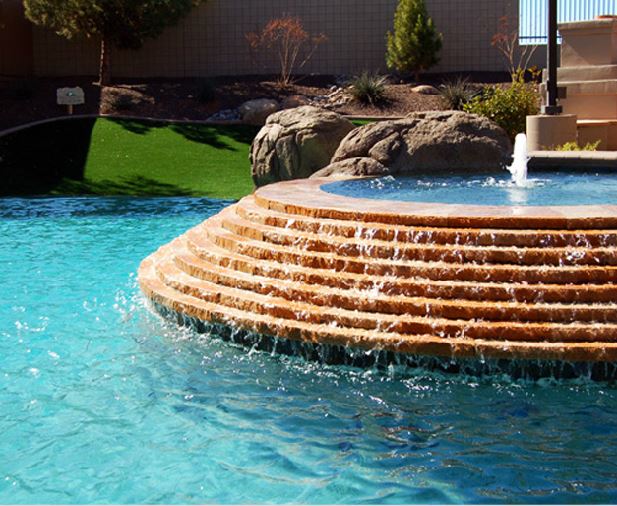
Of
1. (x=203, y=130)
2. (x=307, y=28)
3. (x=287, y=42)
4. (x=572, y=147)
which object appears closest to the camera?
(x=572, y=147)

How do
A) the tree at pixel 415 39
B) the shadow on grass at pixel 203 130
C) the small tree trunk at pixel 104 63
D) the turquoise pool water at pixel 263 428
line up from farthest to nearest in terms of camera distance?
the small tree trunk at pixel 104 63 < the tree at pixel 415 39 < the shadow on grass at pixel 203 130 < the turquoise pool water at pixel 263 428

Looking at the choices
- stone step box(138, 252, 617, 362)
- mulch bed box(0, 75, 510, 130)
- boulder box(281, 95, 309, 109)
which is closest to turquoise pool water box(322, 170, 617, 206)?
stone step box(138, 252, 617, 362)

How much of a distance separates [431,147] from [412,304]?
5.85 metres

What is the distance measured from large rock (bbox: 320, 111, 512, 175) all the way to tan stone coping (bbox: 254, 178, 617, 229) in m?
3.68

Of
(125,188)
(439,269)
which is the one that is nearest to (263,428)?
(439,269)

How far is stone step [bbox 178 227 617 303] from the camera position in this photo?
19.6ft

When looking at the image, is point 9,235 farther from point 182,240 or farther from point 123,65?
point 123,65

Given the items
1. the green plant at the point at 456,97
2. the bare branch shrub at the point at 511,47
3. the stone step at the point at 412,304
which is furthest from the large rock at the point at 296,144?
the bare branch shrub at the point at 511,47

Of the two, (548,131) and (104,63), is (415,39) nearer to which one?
(104,63)

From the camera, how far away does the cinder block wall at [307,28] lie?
2367 cm

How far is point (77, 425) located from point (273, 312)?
5.65 feet

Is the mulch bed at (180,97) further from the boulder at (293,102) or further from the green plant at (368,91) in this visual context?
the boulder at (293,102)

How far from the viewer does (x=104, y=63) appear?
23.2 meters

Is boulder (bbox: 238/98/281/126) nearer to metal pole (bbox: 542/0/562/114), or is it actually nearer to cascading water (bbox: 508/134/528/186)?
metal pole (bbox: 542/0/562/114)
